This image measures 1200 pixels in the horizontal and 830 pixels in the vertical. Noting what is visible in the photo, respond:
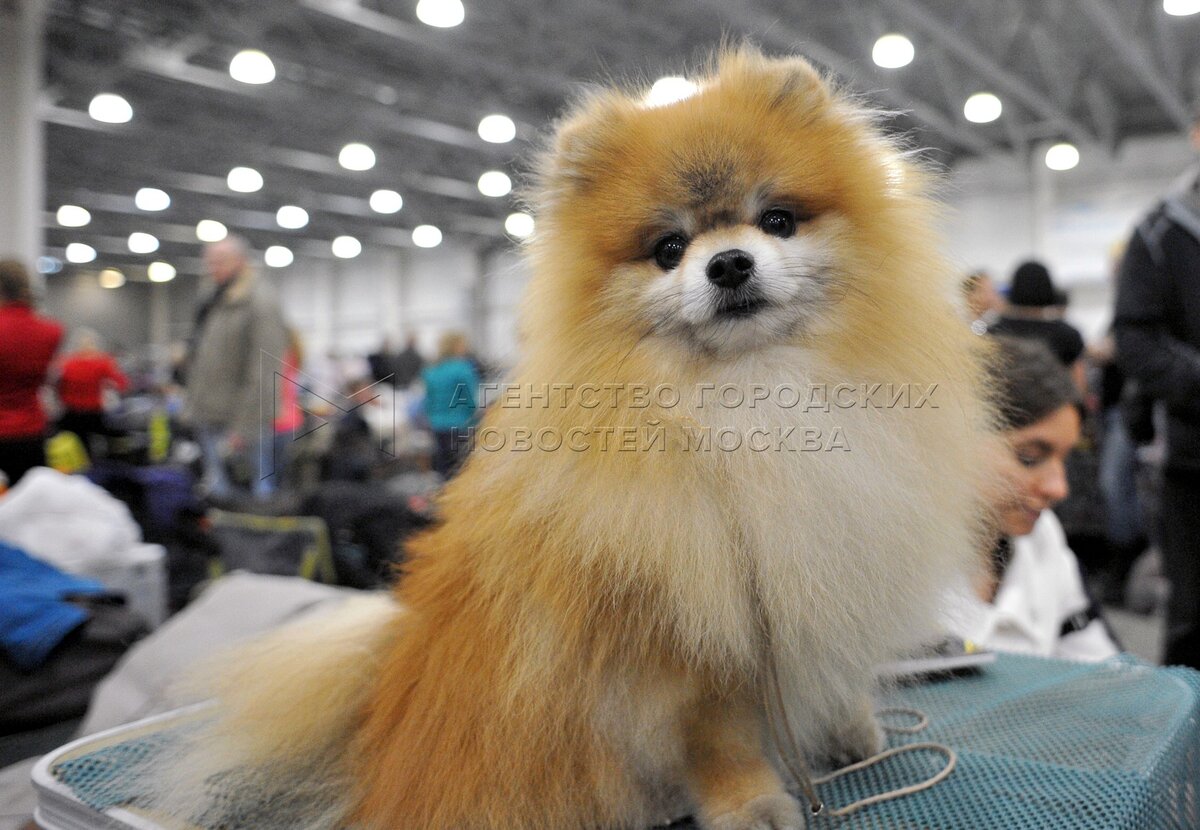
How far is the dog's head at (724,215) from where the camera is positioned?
1.10 metres

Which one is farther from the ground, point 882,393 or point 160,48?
point 160,48

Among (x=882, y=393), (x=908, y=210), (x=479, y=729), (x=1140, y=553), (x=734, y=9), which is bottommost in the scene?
(x=1140, y=553)

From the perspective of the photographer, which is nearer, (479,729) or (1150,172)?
(479,729)

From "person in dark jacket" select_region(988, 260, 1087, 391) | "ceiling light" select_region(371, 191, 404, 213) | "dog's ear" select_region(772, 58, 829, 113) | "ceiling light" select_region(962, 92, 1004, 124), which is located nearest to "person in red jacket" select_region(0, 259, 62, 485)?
"dog's ear" select_region(772, 58, 829, 113)

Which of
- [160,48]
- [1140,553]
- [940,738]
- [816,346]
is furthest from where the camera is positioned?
[160,48]

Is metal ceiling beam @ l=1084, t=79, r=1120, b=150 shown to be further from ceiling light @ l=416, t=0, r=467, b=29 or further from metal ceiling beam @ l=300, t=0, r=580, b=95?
ceiling light @ l=416, t=0, r=467, b=29

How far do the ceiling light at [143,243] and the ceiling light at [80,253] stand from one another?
3.52 feet

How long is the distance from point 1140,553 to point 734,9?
211 inches

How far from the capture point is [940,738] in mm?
1336

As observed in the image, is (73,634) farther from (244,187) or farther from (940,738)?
(244,187)

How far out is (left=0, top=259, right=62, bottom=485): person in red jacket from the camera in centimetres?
403

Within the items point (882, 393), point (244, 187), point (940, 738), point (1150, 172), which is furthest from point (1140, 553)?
point (244, 187)

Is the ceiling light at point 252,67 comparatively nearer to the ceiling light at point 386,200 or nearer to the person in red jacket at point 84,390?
the person in red jacket at point 84,390

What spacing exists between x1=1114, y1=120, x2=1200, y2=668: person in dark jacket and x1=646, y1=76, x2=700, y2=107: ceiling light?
1.90 meters
